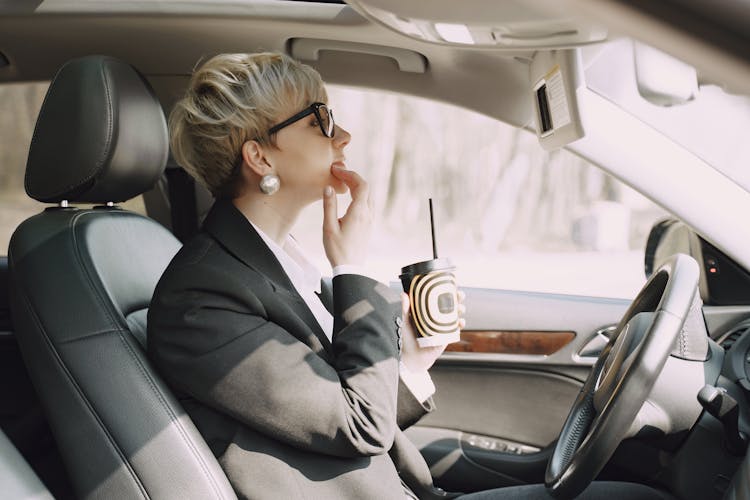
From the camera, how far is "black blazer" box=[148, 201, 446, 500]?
1.37 meters

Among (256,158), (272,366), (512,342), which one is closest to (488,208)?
(512,342)

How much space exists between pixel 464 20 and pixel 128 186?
1.22 m

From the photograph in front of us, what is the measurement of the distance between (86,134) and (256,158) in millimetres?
315

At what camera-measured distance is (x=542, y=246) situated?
519 cm

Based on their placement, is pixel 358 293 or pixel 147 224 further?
pixel 147 224

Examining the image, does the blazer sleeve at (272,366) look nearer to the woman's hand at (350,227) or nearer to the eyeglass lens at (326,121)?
the woman's hand at (350,227)

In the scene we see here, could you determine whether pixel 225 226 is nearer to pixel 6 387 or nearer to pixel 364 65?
pixel 364 65

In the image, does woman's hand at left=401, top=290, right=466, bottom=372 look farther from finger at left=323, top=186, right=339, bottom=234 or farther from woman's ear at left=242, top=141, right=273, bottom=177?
woman's ear at left=242, top=141, right=273, bottom=177

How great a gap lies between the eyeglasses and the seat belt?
0.93 meters

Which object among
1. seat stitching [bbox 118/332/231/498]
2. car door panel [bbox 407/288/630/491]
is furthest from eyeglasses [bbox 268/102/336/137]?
car door panel [bbox 407/288/630/491]

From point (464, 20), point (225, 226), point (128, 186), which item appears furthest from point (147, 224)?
point (464, 20)

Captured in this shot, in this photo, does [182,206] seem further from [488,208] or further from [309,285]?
[488,208]

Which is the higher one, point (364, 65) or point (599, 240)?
point (364, 65)

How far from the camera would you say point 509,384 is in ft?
7.80
